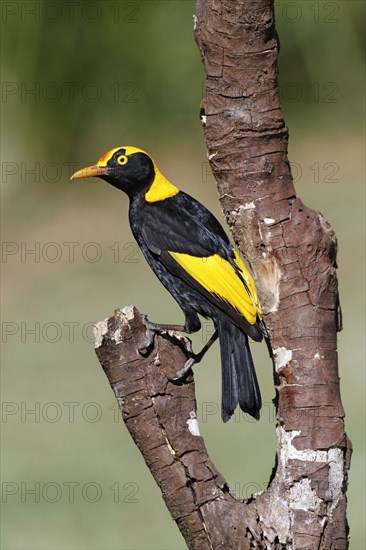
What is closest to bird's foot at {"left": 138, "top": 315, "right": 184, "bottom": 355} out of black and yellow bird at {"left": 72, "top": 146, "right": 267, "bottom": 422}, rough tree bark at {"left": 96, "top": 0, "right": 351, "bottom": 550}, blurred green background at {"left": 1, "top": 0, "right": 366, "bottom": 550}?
rough tree bark at {"left": 96, "top": 0, "right": 351, "bottom": 550}

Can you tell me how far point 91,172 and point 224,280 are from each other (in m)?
0.34

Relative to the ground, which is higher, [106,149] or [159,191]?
[106,149]

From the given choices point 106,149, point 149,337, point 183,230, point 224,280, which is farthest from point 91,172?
point 106,149

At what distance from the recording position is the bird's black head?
2184 mm

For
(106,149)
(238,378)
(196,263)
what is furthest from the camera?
(106,149)

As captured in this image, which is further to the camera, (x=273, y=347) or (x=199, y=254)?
(x=199, y=254)

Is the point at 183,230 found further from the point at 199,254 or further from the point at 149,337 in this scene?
the point at 149,337

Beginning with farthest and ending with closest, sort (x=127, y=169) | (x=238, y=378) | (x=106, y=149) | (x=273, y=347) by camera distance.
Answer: (x=106, y=149), (x=127, y=169), (x=238, y=378), (x=273, y=347)

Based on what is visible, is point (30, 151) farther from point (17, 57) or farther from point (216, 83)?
point (216, 83)

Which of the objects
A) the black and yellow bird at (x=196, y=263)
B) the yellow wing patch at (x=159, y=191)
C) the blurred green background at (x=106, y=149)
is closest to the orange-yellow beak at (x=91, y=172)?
the black and yellow bird at (x=196, y=263)

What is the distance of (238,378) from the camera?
194 centimetres

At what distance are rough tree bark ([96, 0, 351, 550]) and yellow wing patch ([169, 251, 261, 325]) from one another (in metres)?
0.17

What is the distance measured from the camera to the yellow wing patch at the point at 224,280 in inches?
75.9

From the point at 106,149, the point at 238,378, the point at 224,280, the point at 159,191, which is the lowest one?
the point at 238,378
